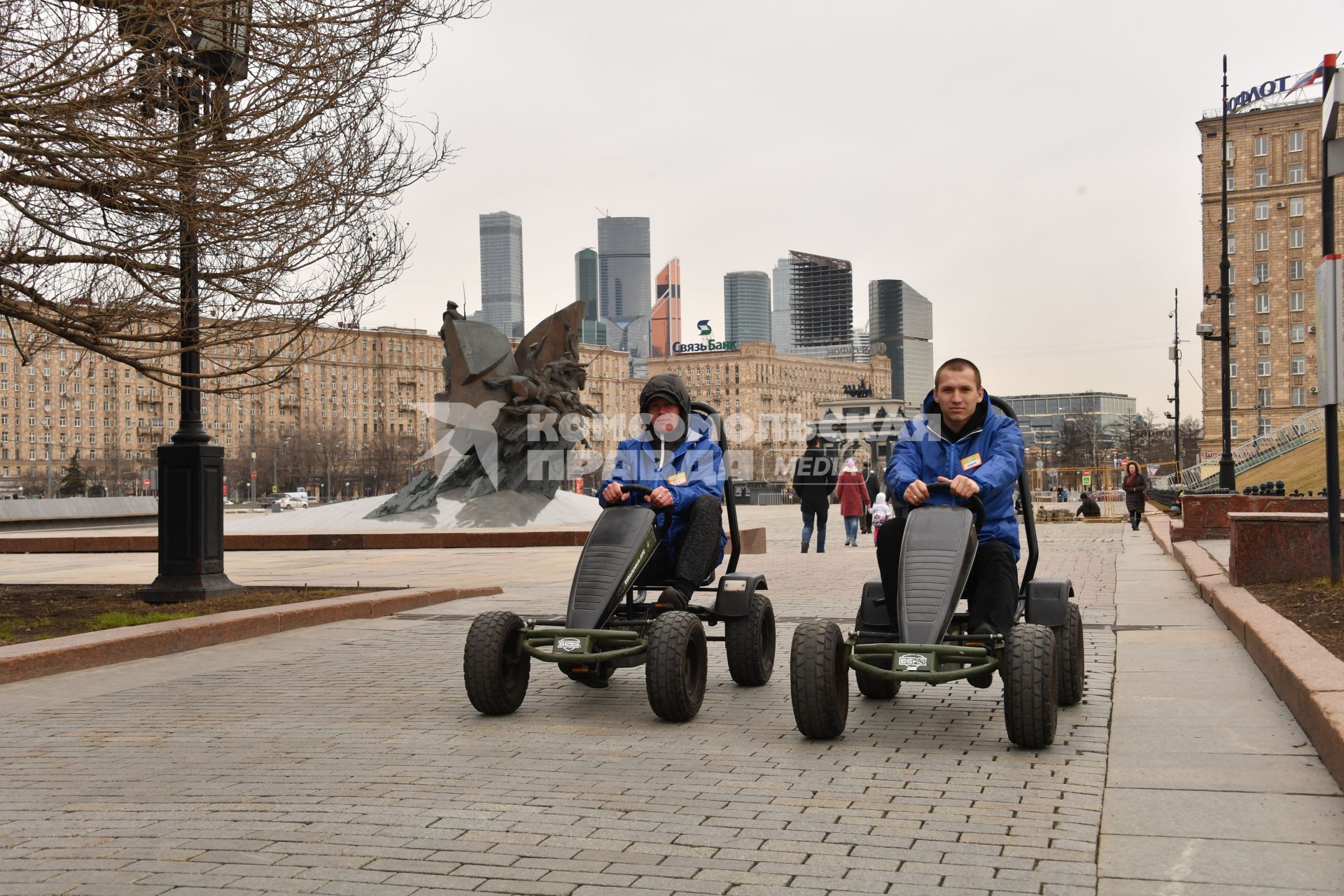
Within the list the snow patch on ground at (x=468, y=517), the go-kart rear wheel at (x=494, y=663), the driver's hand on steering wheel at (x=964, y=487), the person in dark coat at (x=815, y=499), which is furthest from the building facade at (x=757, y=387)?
the driver's hand on steering wheel at (x=964, y=487)

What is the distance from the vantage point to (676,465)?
7.50 m

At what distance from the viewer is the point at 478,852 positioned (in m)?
4.23

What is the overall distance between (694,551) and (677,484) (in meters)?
0.39

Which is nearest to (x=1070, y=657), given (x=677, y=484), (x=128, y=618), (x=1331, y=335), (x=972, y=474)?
(x=972, y=474)

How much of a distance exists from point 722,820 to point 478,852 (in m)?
0.89

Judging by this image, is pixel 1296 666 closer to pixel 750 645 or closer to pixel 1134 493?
pixel 750 645

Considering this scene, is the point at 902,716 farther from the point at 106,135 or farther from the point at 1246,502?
the point at 1246,502

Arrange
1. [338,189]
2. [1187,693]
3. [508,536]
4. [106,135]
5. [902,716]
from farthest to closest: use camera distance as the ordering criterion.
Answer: [508,536]
[338,189]
[106,135]
[1187,693]
[902,716]

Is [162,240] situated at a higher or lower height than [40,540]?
higher

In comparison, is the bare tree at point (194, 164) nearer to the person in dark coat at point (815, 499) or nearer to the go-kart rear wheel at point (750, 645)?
the go-kart rear wheel at point (750, 645)

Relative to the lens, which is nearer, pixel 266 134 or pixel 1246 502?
pixel 266 134

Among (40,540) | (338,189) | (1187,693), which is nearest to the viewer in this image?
(1187,693)

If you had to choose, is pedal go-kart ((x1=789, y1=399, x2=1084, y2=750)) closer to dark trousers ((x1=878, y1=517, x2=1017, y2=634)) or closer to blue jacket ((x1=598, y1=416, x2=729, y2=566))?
dark trousers ((x1=878, y1=517, x2=1017, y2=634))

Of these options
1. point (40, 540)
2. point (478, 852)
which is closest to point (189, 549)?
point (478, 852)
